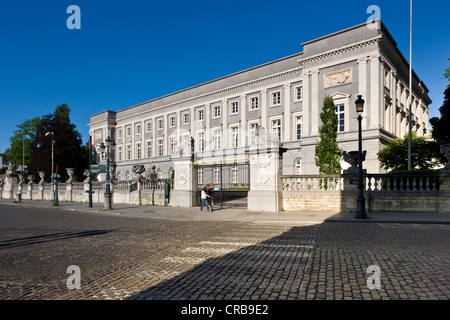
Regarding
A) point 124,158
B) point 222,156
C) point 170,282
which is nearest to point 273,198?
point 170,282

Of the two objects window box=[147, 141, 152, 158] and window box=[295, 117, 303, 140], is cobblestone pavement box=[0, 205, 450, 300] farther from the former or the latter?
window box=[147, 141, 152, 158]

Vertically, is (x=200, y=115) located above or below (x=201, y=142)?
above

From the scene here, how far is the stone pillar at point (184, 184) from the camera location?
18812 millimetres

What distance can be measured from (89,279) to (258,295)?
2.79 metres

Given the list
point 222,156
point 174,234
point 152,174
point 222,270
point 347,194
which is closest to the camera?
point 222,270

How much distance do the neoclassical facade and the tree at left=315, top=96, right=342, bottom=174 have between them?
2379 millimetres

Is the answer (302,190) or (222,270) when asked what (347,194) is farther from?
(222,270)

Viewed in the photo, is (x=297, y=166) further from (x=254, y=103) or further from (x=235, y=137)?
(x=254, y=103)

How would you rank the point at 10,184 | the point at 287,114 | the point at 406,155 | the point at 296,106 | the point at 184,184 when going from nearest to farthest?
the point at 184,184
the point at 406,155
the point at 296,106
the point at 10,184
the point at 287,114

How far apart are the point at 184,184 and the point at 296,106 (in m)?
23.7

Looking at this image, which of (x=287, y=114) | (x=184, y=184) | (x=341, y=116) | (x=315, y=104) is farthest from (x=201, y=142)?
(x=184, y=184)

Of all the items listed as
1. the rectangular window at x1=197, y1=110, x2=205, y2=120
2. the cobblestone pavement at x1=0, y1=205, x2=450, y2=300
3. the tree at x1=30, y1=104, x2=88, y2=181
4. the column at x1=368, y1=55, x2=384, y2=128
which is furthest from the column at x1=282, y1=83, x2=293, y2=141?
the tree at x1=30, y1=104, x2=88, y2=181

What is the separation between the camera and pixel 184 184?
19.0 meters
